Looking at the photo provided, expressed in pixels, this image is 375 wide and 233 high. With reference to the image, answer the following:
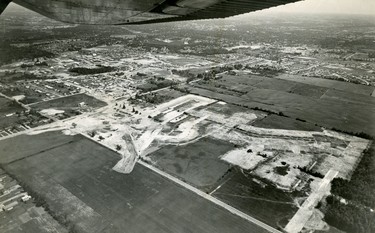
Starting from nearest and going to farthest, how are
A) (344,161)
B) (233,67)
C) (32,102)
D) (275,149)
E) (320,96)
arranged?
(344,161) → (275,149) → (32,102) → (320,96) → (233,67)

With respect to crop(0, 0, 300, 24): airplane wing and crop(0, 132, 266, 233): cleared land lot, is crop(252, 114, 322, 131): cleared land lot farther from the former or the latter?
crop(0, 0, 300, 24): airplane wing

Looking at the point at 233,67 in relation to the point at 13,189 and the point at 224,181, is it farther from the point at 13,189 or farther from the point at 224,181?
the point at 13,189

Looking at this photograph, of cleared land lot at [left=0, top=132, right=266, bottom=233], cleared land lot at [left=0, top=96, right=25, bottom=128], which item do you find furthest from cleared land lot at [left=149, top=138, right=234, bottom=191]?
cleared land lot at [left=0, top=96, right=25, bottom=128]

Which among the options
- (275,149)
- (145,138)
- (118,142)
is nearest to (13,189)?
(118,142)

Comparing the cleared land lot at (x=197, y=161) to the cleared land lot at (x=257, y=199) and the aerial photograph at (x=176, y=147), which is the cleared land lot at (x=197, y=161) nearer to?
the aerial photograph at (x=176, y=147)

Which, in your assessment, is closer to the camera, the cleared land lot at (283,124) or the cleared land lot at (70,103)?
the cleared land lot at (283,124)

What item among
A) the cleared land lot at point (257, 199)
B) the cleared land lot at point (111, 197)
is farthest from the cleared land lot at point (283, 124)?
the cleared land lot at point (111, 197)
